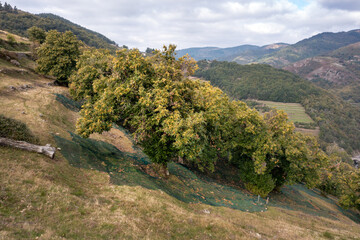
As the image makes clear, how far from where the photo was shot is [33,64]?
59.3 meters

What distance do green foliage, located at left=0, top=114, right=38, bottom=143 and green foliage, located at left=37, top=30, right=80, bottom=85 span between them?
131 feet

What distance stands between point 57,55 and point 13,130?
43274 mm

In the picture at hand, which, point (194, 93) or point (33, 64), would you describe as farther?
point (33, 64)

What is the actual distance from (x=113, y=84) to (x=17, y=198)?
532 inches

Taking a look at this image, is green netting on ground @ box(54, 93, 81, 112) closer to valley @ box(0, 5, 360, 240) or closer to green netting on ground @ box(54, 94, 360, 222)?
valley @ box(0, 5, 360, 240)

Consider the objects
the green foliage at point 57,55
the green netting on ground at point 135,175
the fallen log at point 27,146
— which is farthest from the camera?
the green foliage at point 57,55

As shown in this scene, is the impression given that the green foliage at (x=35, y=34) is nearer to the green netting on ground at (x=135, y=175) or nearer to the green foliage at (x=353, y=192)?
the green netting on ground at (x=135, y=175)

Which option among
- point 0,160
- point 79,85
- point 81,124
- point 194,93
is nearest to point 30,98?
point 79,85

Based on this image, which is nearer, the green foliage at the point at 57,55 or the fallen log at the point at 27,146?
the fallen log at the point at 27,146

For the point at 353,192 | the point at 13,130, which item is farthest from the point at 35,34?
the point at 353,192

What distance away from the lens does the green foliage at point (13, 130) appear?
50.2ft

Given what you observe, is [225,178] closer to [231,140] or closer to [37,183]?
[231,140]

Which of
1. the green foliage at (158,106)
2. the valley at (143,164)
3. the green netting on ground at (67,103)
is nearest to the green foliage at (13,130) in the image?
the valley at (143,164)

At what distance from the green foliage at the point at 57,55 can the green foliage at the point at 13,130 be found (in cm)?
3991
